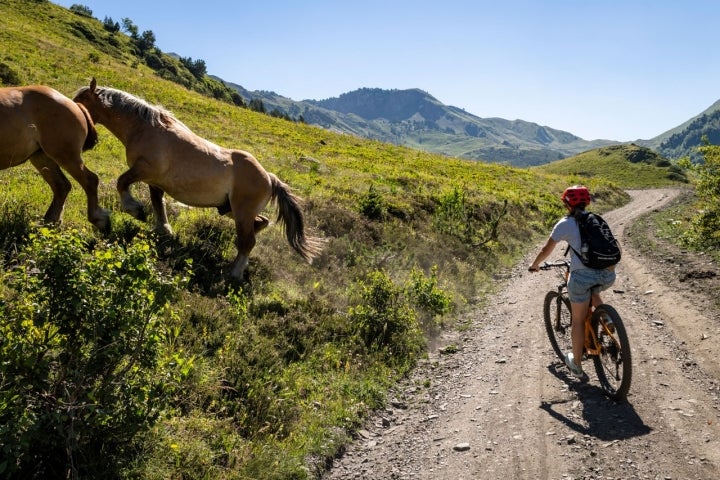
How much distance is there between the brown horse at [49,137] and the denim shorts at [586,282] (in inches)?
289

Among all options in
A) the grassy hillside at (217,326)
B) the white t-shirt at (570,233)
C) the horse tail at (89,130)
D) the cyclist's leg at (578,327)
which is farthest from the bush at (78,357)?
the cyclist's leg at (578,327)

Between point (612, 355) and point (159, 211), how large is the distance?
793cm

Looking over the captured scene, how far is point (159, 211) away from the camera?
851 cm

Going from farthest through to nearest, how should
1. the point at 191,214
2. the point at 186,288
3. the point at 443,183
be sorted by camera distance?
1. the point at 443,183
2. the point at 191,214
3. the point at 186,288

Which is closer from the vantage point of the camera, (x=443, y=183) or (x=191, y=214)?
(x=191, y=214)

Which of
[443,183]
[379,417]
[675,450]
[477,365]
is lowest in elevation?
[379,417]

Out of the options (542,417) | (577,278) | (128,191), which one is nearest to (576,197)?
(577,278)

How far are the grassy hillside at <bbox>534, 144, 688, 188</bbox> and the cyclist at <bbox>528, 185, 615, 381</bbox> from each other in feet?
283

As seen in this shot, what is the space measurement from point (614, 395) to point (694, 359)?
104 inches

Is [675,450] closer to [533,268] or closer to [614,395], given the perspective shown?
[614,395]

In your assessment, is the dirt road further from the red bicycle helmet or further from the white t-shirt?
the red bicycle helmet

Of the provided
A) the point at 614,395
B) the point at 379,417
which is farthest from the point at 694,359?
the point at 379,417

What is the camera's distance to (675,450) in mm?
4984

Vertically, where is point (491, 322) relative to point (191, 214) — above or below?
below
